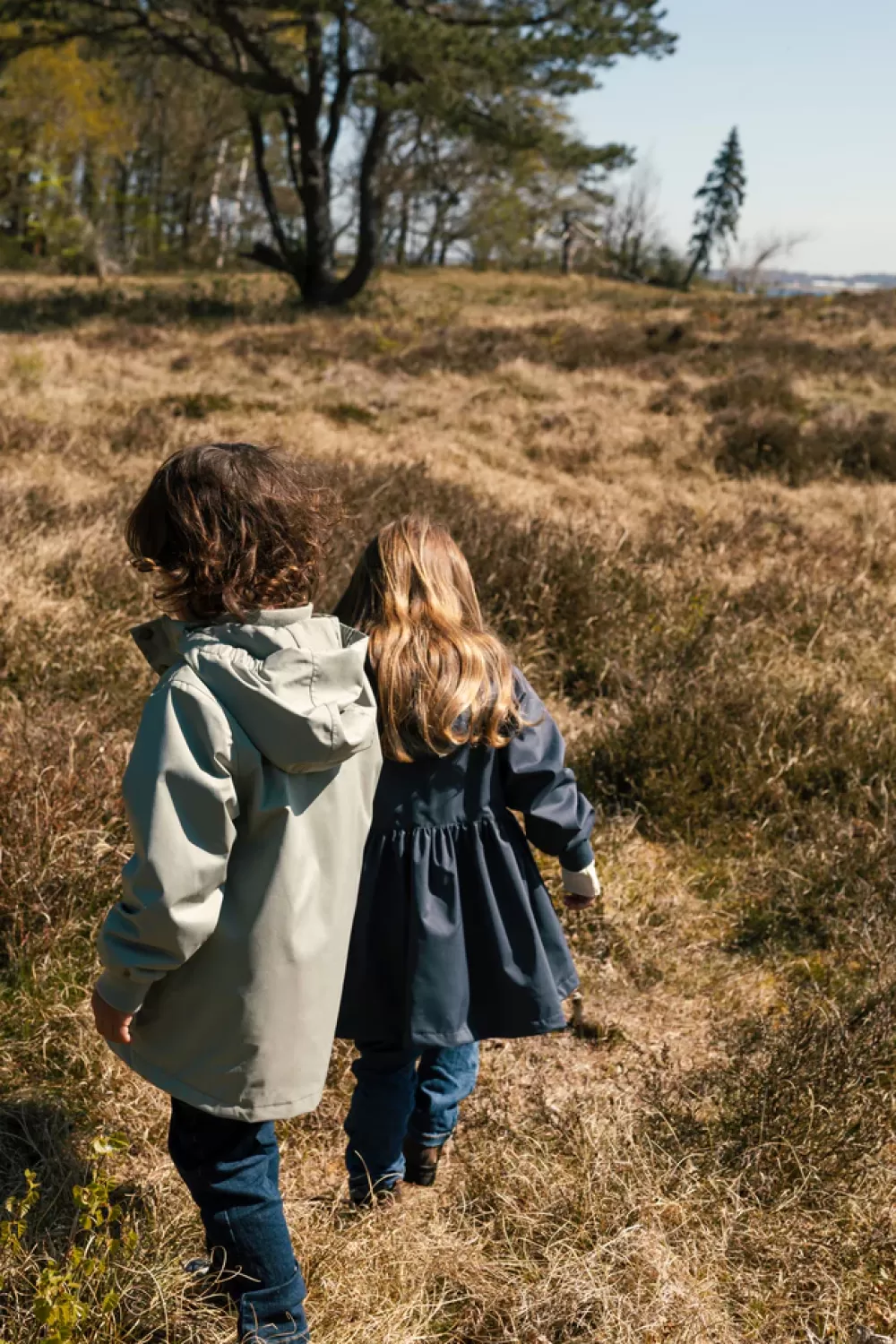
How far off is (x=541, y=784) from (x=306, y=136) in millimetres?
18134

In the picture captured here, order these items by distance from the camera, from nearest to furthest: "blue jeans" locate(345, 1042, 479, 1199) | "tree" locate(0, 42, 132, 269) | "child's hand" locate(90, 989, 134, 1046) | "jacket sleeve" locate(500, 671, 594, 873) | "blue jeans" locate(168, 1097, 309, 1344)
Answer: "child's hand" locate(90, 989, 134, 1046) < "blue jeans" locate(168, 1097, 309, 1344) < "jacket sleeve" locate(500, 671, 594, 873) < "blue jeans" locate(345, 1042, 479, 1199) < "tree" locate(0, 42, 132, 269)

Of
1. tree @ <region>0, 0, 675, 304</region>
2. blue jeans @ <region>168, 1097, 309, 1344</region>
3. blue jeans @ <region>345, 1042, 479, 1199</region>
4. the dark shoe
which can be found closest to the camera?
blue jeans @ <region>168, 1097, 309, 1344</region>

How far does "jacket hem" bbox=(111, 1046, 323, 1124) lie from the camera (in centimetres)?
157

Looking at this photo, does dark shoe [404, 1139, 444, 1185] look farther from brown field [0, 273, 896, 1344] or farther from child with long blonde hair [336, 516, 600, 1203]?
child with long blonde hair [336, 516, 600, 1203]

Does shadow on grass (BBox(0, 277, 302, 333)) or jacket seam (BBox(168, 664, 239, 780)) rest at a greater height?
shadow on grass (BBox(0, 277, 302, 333))

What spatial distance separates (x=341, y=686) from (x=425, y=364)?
1112 cm

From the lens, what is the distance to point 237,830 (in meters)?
1.55

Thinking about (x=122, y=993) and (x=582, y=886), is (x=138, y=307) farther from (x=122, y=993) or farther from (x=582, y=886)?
(x=122, y=993)

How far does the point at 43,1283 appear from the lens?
1.54 metres

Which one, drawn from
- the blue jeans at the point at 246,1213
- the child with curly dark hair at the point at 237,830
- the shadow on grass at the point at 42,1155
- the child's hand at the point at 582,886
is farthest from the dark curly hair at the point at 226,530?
the shadow on grass at the point at 42,1155

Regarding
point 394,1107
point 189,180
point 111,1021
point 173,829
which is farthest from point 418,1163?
point 189,180

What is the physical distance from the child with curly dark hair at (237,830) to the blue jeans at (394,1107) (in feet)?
1.45

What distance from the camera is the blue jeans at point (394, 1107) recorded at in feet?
7.01

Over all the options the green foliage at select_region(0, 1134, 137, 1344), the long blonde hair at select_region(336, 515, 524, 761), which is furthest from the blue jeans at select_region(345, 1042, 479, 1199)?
the long blonde hair at select_region(336, 515, 524, 761)
